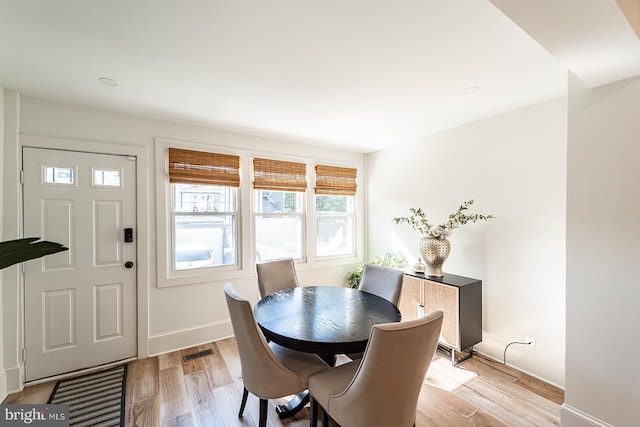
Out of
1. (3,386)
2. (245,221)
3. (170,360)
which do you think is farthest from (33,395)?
(245,221)

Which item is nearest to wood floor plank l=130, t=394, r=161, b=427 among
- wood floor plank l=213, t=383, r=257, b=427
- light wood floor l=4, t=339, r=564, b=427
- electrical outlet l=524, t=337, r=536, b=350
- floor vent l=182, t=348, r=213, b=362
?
light wood floor l=4, t=339, r=564, b=427

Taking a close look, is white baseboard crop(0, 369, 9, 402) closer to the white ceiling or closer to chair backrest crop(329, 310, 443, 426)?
the white ceiling

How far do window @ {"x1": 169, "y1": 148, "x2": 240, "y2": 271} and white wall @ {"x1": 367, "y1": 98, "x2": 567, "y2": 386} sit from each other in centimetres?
245

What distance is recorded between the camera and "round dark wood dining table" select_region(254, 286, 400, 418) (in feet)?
4.88

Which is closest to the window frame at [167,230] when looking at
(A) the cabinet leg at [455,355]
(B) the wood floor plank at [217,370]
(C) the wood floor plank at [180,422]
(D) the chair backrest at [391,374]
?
(B) the wood floor plank at [217,370]

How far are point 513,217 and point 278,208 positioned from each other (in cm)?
264

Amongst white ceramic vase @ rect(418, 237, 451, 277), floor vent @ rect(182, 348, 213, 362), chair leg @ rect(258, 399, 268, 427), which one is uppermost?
white ceramic vase @ rect(418, 237, 451, 277)

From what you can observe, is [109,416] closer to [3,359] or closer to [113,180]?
[3,359]

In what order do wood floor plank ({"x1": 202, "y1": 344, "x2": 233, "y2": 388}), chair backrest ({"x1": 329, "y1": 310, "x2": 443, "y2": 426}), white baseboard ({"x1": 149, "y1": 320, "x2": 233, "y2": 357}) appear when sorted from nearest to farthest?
chair backrest ({"x1": 329, "y1": 310, "x2": 443, "y2": 426}) < wood floor plank ({"x1": 202, "y1": 344, "x2": 233, "y2": 388}) < white baseboard ({"x1": 149, "y1": 320, "x2": 233, "y2": 357})

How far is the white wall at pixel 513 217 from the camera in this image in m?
2.31

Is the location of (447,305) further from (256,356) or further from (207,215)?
(207,215)

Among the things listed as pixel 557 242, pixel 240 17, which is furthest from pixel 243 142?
pixel 557 242

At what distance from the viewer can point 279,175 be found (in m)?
3.50

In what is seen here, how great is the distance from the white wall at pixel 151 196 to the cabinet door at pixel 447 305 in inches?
80.3
